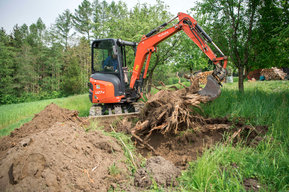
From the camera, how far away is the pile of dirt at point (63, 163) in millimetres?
2172

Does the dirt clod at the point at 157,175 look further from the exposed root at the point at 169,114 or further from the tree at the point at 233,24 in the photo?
the tree at the point at 233,24

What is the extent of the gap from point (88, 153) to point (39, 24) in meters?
40.1

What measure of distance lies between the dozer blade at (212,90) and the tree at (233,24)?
2.73m

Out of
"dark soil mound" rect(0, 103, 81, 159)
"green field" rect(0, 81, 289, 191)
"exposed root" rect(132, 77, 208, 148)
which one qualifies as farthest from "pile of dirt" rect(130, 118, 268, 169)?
"dark soil mound" rect(0, 103, 81, 159)

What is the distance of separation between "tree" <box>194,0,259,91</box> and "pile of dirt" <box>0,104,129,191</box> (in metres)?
5.41

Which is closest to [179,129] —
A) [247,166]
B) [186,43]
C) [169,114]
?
[169,114]

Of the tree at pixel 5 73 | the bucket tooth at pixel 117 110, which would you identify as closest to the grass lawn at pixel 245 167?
the bucket tooth at pixel 117 110

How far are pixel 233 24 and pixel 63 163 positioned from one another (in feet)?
21.7

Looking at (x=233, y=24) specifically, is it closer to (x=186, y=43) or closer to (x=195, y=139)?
(x=186, y=43)

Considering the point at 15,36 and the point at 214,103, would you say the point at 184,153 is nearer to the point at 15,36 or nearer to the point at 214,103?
the point at 214,103

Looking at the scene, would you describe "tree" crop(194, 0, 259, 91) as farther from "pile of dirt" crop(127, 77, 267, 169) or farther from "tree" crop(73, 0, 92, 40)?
"tree" crop(73, 0, 92, 40)

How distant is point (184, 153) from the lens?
3.55 m

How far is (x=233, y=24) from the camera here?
6336mm

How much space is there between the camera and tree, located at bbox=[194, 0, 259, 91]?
6066mm
